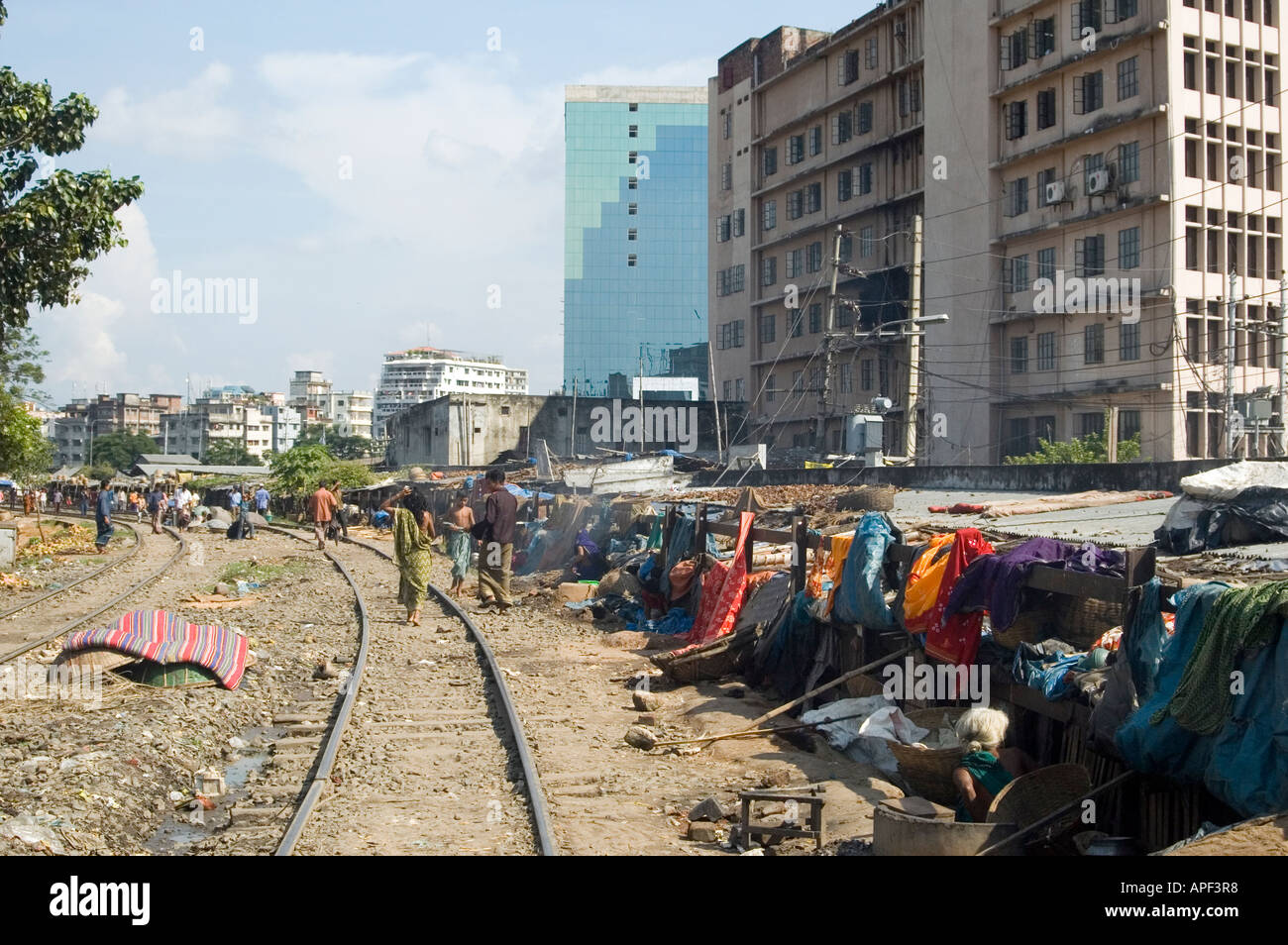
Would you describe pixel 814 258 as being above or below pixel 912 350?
above

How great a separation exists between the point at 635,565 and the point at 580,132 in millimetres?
112537

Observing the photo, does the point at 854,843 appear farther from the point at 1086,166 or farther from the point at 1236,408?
the point at 1086,166

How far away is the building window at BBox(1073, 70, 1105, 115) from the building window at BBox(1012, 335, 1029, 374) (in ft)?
27.8

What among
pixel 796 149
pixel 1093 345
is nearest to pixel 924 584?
pixel 1093 345

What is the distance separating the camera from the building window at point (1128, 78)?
3788 cm

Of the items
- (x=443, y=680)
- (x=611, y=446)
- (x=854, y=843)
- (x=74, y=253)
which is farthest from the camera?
(x=611, y=446)

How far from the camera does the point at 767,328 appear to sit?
193 ft

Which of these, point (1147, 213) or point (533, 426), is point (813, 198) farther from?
point (1147, 213)

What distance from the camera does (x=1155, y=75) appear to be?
37.1 m

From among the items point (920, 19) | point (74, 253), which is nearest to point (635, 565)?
point (74, 253)

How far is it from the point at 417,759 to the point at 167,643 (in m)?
4.39
